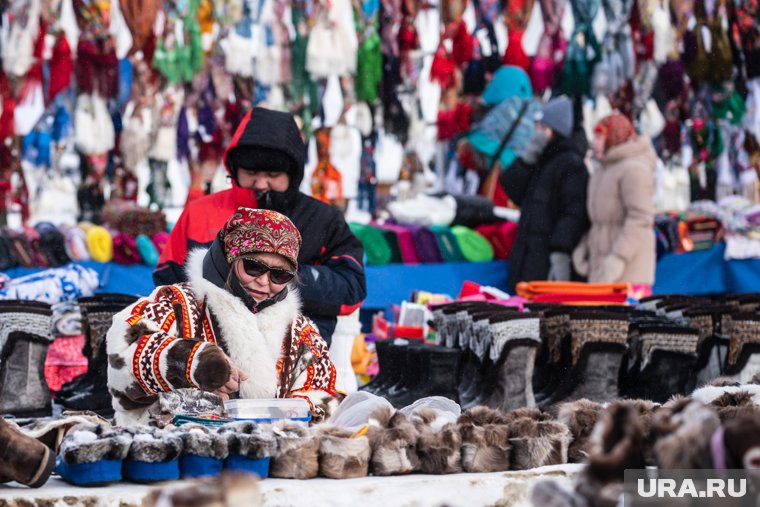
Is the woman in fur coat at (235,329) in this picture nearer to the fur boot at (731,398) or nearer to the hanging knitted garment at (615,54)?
the fur boot at (731,398)

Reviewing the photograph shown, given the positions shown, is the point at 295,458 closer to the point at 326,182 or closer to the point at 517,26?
the point at 326,182

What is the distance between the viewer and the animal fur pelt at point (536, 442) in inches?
88.1

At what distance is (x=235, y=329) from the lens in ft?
9.36

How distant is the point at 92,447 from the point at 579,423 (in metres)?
0.97

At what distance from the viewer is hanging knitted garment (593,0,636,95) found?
948 centimetres

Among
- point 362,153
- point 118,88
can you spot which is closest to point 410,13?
point 362,153

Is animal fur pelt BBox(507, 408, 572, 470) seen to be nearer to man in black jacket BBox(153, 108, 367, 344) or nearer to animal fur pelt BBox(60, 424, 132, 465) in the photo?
animal fur pelt BBox(60, 424, 132, 465)

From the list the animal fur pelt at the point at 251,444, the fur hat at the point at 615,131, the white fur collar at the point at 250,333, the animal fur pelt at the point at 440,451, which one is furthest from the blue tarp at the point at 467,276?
the animal fur pelt at the point at 251,444

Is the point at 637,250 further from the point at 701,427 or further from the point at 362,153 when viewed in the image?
the point at 701,427

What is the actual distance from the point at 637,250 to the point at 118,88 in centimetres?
444

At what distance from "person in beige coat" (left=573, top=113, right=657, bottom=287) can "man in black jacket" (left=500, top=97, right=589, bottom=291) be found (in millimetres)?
87

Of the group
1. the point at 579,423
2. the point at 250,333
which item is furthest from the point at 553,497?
the point at 250,333

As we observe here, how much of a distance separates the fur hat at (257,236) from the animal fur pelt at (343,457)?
835 mm

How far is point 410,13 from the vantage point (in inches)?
380
